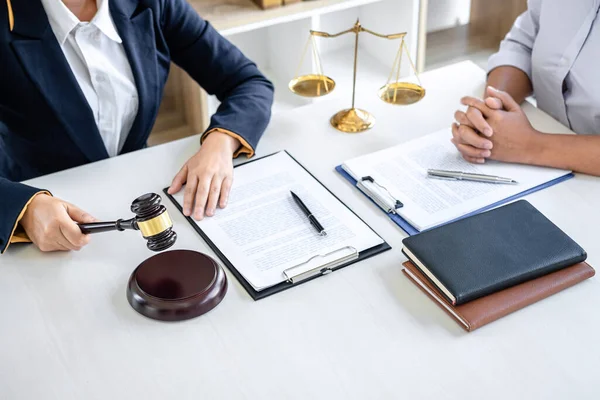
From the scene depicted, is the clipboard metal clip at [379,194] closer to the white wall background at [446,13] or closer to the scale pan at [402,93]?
the scale pan at [402,93]

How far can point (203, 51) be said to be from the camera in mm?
1622

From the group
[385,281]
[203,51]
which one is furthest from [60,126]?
[385,281]

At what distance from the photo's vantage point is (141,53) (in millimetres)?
1547

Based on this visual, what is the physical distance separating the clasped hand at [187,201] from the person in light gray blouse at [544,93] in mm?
495

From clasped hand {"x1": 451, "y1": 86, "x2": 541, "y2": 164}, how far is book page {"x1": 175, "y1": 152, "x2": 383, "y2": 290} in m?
0.32

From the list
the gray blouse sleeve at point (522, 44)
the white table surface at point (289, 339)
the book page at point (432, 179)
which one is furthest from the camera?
the gray blouse sleeve at point (522, 44)

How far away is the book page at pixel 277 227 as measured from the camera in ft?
3.78

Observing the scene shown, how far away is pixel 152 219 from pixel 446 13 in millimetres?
2328

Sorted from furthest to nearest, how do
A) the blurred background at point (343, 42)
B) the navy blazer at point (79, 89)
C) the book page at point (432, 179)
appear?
the blurred background at point (343, 42) → the navy blazer at point (79, 89) → the book page at point (432, 179)

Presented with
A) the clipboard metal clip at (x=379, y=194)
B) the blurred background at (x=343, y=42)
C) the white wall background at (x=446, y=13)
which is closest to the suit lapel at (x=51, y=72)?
the clipboard metal clip at (x=379, y=194)

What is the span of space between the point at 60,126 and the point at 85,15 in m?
0.25

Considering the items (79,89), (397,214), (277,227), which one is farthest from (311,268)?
(79,89)

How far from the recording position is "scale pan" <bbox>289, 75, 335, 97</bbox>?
156 cm

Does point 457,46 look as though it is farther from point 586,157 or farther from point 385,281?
point 385,281
